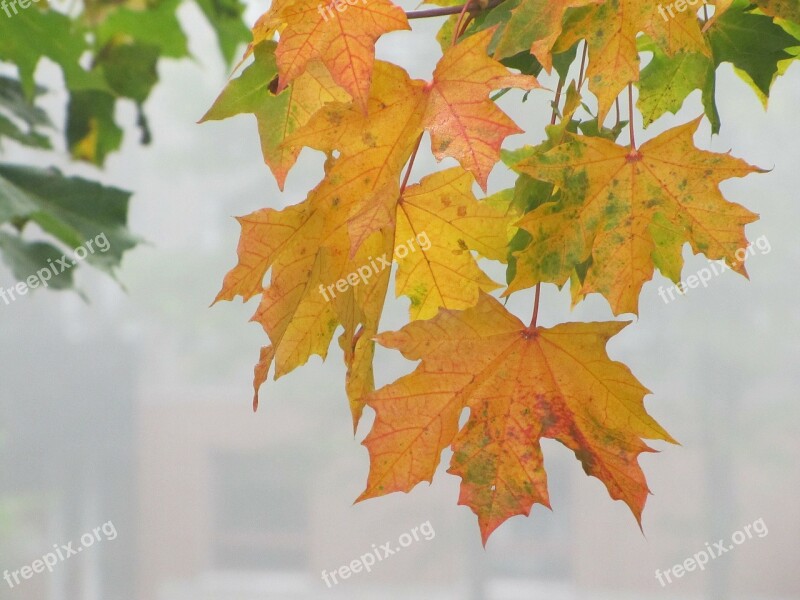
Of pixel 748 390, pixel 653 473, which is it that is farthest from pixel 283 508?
pixel 748 390

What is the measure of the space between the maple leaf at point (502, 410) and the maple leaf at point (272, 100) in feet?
0.36

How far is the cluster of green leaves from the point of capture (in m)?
0.72

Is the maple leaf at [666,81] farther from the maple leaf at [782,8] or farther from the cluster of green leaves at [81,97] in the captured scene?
the cluster of green leaves at [81,97]

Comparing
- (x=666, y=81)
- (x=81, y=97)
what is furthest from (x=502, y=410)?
(x=81, y=97)

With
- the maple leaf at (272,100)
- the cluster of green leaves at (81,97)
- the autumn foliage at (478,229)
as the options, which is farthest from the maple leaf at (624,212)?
the cluster of green leaves at (81,97)

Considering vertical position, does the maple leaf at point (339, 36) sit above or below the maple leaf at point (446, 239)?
above

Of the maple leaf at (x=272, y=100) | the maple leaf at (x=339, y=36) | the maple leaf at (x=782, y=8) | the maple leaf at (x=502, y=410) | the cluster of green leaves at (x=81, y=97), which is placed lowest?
the maple leaf at (x=502, y=410)

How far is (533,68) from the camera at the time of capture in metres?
0.36

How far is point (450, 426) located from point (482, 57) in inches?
5.9

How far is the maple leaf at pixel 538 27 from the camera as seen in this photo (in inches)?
11.7

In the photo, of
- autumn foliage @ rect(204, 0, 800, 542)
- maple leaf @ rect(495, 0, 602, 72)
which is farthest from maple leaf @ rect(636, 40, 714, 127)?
maple leaf @ rect(495, 0, 602, 72)

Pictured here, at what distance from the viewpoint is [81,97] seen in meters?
0.94

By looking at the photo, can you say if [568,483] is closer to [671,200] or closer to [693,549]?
Result: [693,549]

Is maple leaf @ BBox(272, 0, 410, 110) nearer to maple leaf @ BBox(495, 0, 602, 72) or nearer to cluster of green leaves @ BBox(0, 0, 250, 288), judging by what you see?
maple leaf @ BBox(495, 0, 602, 72)
